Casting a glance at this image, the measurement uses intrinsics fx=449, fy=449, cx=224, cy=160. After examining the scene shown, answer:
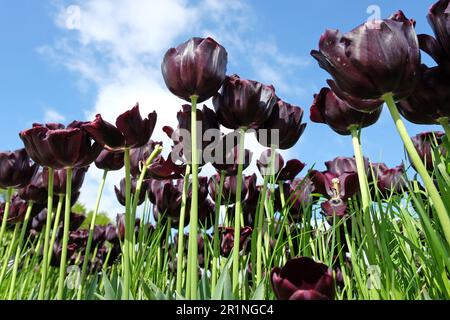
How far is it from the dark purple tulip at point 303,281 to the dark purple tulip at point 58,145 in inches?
32.5

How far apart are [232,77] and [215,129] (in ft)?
0.57

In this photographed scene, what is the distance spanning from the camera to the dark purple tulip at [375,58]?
1.00 m

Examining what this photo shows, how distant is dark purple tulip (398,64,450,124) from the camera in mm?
1181

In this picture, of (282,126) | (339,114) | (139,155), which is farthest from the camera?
(139,155)

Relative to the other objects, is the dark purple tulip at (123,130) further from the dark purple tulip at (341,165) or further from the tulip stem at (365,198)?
the dark purple tulip at (341,165)

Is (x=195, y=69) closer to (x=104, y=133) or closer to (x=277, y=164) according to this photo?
(x=104, y=133)

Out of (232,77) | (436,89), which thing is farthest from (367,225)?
(232,77)

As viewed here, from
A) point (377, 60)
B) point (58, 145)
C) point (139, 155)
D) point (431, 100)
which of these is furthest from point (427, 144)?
point (58, 145)

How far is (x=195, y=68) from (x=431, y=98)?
2.15 ft

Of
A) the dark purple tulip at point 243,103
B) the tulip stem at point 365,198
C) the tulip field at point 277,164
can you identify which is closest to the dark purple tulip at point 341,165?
the tulip field at point 277,164

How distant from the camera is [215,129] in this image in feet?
4.76

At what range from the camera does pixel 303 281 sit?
0.74 metres
